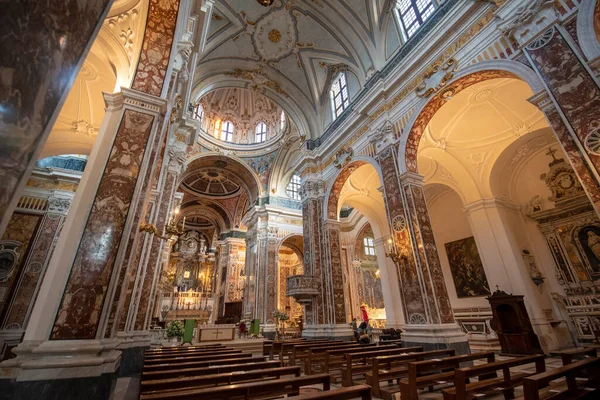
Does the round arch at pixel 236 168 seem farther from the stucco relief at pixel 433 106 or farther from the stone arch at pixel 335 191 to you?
the stucco relief at pixel 433 106

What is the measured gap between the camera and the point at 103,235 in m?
3.05

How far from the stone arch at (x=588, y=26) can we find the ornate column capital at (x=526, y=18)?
0.36m

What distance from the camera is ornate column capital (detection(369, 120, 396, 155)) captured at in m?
8.09

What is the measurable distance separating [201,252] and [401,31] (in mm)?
23283

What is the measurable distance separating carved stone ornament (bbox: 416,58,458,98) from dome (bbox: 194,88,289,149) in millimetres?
11140

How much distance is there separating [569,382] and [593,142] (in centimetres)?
312

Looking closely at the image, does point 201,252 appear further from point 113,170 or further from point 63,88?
point 63,88

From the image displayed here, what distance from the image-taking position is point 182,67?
5.40m

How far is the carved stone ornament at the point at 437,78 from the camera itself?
22.1ft

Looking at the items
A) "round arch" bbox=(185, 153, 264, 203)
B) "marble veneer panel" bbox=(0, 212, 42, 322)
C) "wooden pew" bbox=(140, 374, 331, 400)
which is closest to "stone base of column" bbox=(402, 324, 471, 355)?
"wooden pew" bbox=(140, 374, 331, 400)

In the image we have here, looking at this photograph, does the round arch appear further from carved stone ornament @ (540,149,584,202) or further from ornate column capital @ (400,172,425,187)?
carved stone ornament @ (540,149,584,202)

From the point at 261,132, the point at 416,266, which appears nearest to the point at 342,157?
the point at 416,266

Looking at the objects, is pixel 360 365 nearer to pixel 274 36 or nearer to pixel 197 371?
pixel 197 371

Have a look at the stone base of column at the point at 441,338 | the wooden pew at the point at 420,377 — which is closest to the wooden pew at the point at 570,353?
the wooden pew at the point at 420,377
